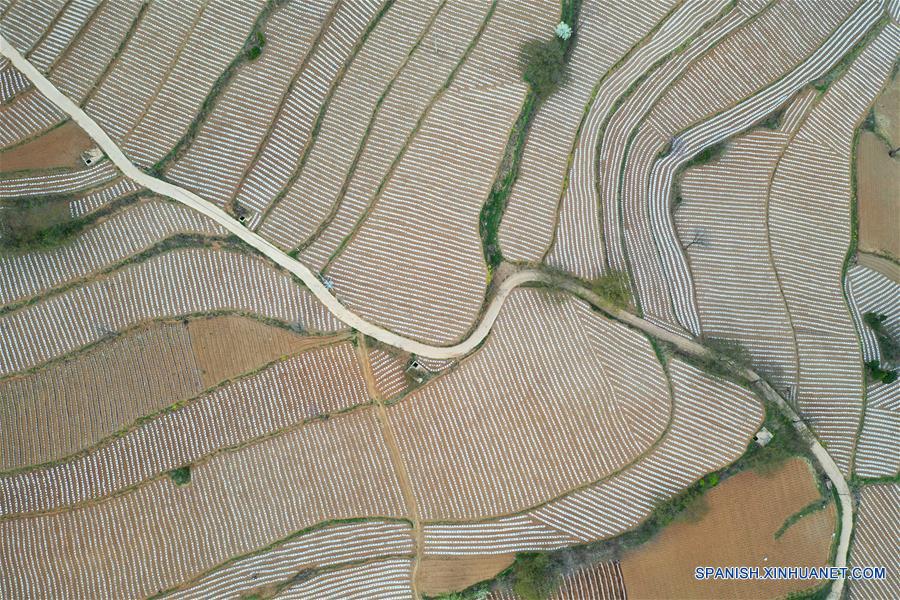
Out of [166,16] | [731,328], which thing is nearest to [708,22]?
[731,328]

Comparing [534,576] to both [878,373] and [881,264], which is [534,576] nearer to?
[878,373]

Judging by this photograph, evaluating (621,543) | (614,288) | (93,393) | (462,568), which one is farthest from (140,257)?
(621,543)

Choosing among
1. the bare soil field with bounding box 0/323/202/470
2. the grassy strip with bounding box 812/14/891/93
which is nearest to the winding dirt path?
the bare soil field with bounding box 0/323/202/470

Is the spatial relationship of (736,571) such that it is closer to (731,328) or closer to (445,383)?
(731,328)

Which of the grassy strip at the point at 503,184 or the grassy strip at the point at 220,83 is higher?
the grassy strip at the point at 220,83

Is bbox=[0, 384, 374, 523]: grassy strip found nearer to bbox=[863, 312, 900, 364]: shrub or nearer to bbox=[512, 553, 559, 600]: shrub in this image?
bbox=[512, 553, 559, 600]: shrub

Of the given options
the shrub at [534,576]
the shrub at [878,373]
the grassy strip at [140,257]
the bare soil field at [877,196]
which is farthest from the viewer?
the bare soil field at [877,196]

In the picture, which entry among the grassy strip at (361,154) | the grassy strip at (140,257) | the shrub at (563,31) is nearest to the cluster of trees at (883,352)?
the shrub at (563,31)

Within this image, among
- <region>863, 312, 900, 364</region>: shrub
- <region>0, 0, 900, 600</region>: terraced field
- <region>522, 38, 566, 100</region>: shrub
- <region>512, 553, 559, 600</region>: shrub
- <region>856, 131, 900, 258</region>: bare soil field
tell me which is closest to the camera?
<region>512, 553, 559, 600</region>: shrub

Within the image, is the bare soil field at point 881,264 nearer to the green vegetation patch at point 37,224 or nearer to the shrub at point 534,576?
the shrub at point 534,576
